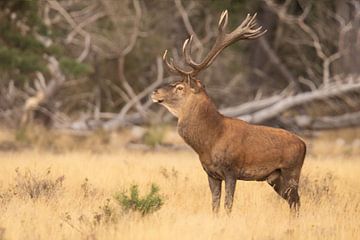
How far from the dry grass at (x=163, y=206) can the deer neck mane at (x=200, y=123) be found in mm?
733

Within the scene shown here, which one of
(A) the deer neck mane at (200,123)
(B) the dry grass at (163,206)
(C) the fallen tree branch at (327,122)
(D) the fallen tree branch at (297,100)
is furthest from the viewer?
(C) the fallen tree branch at (327,122)

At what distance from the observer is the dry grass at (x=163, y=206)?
6922 millimetres

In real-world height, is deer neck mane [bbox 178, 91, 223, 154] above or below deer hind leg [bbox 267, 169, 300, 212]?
above

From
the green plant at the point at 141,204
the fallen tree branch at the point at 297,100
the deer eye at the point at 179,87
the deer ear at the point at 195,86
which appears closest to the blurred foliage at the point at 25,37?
the fallen tree branch at the point at 297,100

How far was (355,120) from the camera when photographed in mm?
19062

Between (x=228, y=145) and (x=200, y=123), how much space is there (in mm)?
428

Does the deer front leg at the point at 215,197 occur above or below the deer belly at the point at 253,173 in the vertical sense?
below

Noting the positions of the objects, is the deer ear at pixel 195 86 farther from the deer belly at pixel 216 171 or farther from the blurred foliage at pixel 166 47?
the blurred foliage at pixel 166 47

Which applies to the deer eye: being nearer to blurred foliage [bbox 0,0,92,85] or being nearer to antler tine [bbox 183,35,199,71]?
antler tine [bbox 183,35,199,71]

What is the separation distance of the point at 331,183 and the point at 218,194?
9.42 ft

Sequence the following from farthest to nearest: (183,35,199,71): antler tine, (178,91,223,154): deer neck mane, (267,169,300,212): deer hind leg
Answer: (183,35,199,71): antler tine, (267,169,300,212): deer hind leg, (178,91,223,154): deer neck mane

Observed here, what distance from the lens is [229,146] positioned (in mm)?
8117

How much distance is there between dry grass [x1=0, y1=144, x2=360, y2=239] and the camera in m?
6.92

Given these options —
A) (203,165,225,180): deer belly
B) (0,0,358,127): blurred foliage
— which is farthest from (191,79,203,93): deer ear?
(0,0,358,127): blurred foliage
